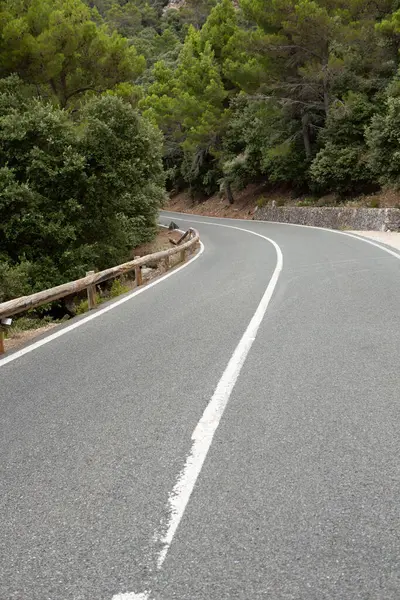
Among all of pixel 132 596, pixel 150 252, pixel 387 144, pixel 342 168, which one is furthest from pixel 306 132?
pixel 132 596

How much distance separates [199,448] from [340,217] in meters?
28.4

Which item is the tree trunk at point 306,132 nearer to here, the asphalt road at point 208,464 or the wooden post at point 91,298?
the wooden post at point 91,298

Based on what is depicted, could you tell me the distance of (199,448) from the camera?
3.92 meters

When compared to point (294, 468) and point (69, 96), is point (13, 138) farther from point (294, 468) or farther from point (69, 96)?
point (294, 468)

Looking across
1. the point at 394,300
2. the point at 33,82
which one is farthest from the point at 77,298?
the point at 394,300

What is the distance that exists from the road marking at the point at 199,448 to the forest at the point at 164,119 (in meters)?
9.83

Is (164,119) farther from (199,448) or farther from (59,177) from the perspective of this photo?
(199,448)

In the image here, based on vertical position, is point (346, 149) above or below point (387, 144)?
below

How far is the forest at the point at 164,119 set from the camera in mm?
16672

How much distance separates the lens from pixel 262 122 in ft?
139

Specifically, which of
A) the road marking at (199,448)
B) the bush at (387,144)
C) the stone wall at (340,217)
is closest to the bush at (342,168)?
the stone wall at (340,217)

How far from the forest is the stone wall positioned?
99.7 inches

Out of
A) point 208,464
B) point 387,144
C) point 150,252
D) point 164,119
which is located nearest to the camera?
point 208,464

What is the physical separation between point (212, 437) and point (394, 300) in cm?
582
